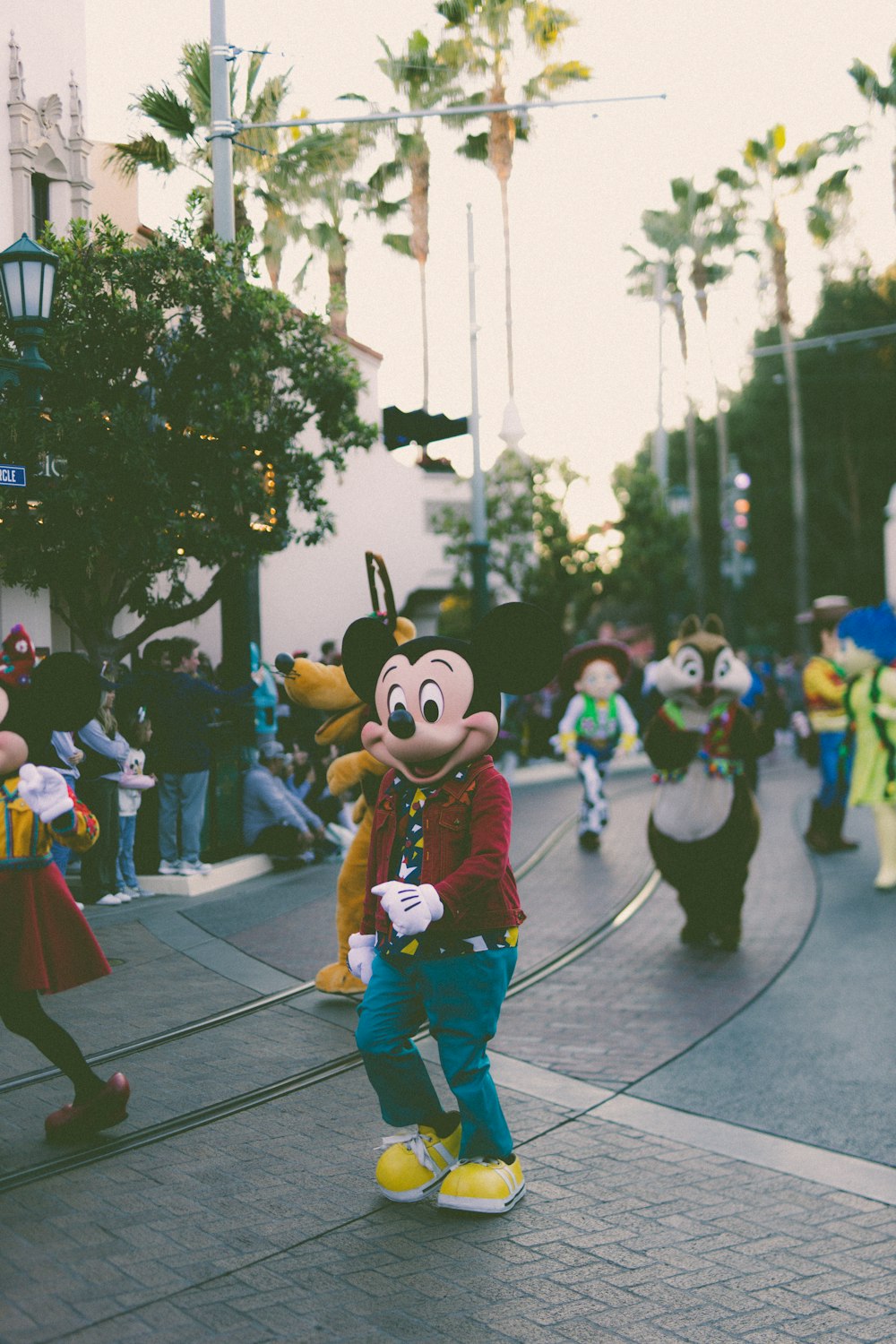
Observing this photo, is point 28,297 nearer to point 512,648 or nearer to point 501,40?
point 512,648

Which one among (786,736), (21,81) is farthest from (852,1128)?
(786,736)

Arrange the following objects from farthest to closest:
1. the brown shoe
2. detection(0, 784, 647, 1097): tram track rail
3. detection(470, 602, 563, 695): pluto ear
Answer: detection(0, 784, 647, 1097): tram track rail, the brown shoe, detection(470, 602, 563, 695): pluto ear

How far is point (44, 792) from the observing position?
4.86 m

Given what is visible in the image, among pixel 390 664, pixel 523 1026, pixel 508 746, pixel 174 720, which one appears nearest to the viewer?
pixel 390 664

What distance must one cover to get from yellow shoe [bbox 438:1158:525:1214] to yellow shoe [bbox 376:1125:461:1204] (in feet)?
0.32

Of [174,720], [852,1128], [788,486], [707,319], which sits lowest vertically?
[852,1128]

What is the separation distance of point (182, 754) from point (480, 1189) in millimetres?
6127

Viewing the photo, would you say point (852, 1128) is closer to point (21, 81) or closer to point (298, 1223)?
point (298, 1223)

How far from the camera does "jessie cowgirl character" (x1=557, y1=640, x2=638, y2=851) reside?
12156mm

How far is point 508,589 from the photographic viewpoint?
2431 centimetres

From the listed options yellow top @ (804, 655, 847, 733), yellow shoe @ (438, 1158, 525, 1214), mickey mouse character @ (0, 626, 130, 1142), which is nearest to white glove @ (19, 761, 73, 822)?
mickey mouse character @ (0, 626, 130, 1142)

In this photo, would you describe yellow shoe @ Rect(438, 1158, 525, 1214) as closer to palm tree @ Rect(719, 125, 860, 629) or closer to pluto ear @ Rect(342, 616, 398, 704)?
pluto ear @ Rect(342, 616, 398, 704)

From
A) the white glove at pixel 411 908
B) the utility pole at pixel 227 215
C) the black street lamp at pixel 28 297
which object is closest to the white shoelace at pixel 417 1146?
the white glove at pixel 411 908

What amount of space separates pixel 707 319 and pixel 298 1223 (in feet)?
110
